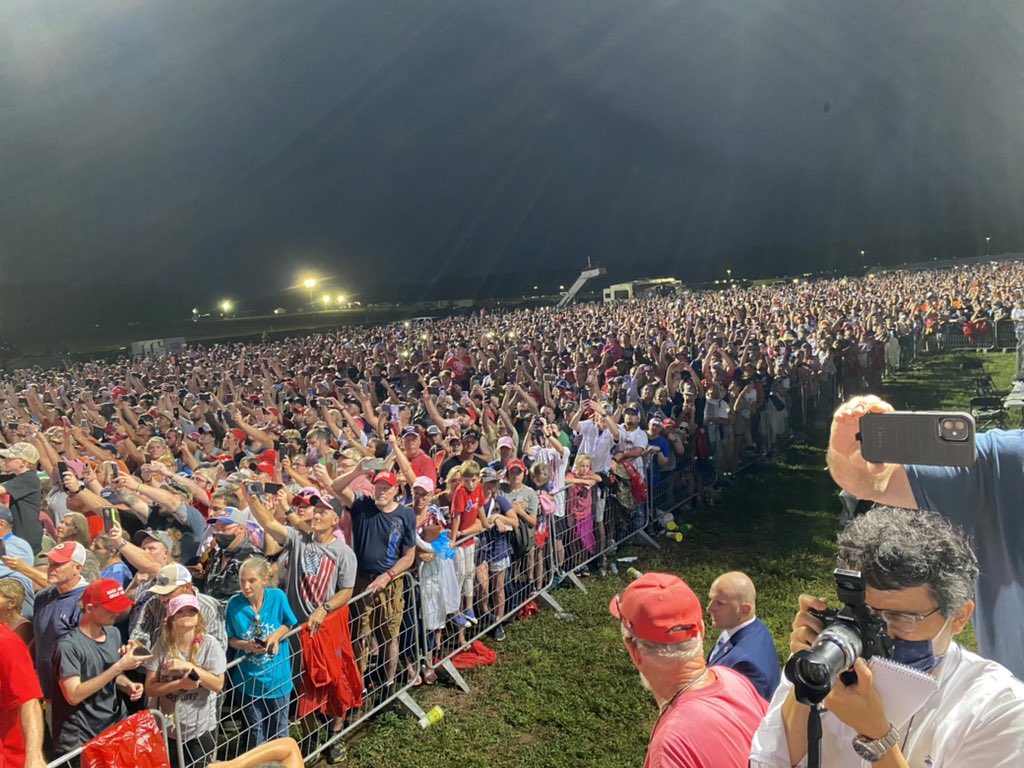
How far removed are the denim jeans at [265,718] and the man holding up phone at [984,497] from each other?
3.89m

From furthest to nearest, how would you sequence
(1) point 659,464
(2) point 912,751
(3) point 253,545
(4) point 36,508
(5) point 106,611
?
(1) point 659,464 < (4) point 36,508 < (3) point 253,545 < (5) point 106,611 < (2) point 912,751

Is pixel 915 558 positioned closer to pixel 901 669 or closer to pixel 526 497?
pixel 901 669

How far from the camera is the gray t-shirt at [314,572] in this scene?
4.71 m

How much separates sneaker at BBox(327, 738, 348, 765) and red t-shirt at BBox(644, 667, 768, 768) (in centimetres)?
326

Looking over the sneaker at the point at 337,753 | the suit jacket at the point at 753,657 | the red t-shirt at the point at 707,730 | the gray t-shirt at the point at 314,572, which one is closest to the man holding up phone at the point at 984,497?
the red t-shirt at the point at 707,730

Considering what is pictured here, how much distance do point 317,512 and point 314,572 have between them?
0.42 meters

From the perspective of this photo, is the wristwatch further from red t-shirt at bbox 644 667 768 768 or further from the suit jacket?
the suit jacket

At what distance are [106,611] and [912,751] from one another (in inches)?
158

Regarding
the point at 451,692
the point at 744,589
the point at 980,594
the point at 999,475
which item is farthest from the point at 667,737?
the point at 451,692

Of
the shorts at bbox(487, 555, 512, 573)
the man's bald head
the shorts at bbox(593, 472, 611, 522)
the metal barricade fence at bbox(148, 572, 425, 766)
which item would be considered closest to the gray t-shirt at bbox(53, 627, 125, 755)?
the metal barricade fence at bbox(148, 572, 425, 766)

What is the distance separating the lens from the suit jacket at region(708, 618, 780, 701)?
3066mm

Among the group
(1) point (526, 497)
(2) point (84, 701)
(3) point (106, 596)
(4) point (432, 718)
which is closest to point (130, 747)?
(2) point (84, 701)

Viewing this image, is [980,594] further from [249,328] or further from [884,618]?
[249,328]

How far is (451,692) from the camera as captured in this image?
A: 5.37 meters
